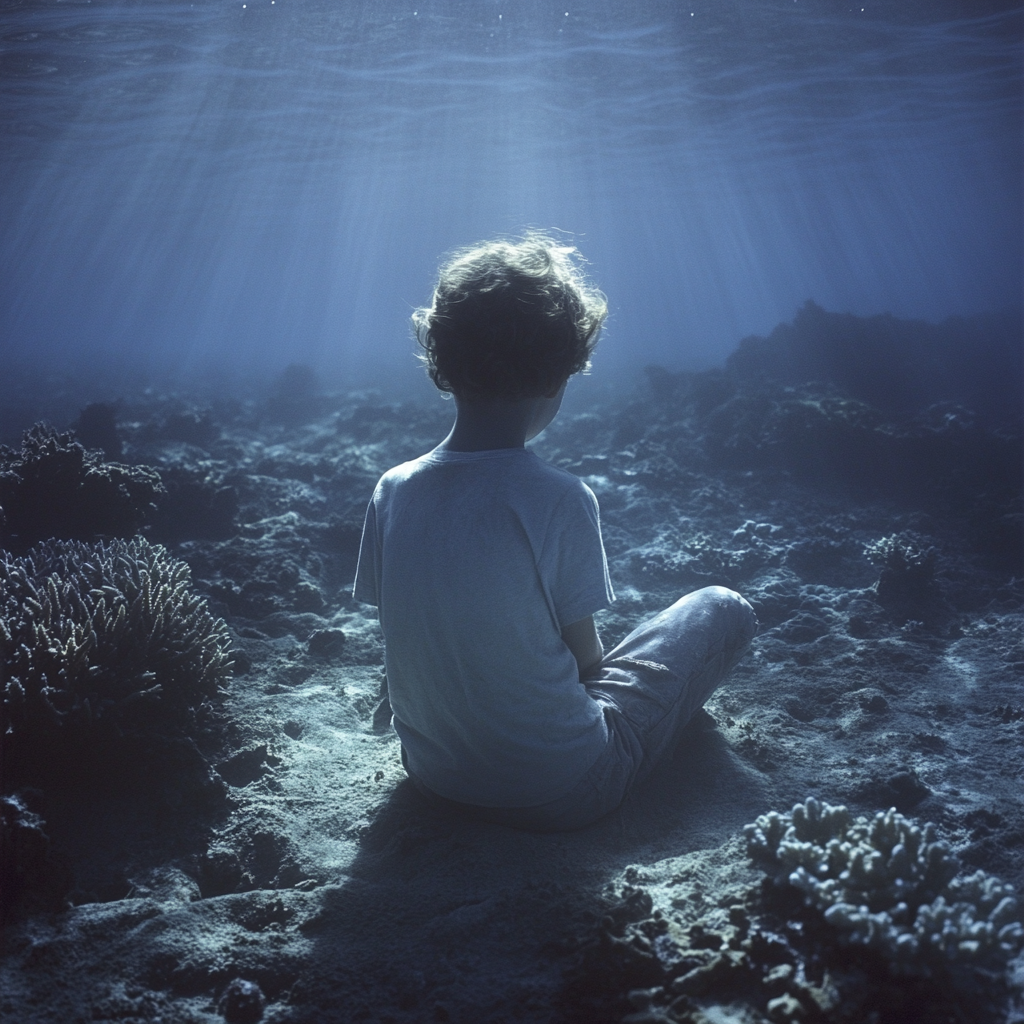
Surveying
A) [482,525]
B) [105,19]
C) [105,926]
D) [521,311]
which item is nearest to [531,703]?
[482,525]

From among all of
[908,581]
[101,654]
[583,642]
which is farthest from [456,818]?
[908,581]

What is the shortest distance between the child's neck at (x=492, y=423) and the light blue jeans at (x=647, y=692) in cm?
126

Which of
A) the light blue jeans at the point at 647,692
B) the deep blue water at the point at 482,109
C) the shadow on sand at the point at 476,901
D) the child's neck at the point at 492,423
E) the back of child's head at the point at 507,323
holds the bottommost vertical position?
the shadow on sand at the point at 476,901

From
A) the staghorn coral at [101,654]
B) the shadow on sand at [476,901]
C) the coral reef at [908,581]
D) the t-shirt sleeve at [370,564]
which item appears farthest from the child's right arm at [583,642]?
the coral reef at [908,581]

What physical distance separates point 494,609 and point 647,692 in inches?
46.3

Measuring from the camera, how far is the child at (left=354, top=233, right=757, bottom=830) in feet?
8.03

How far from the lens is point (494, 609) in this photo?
8.22ft

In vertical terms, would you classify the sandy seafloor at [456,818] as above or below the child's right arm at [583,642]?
below

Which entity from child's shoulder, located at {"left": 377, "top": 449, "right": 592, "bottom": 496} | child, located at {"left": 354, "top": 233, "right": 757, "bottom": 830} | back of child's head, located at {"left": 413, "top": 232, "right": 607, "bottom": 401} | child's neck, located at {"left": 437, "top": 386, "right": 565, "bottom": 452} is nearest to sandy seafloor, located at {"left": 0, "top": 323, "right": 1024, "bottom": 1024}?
child, located at {"left": 354, "top": 233, "right": 757, "bottom": 830}

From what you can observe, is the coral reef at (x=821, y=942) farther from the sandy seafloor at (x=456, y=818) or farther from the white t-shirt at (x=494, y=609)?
→ the white t-shirt at (x=494, y=609)

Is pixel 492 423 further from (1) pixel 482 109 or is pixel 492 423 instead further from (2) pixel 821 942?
(1) pixel 482 109

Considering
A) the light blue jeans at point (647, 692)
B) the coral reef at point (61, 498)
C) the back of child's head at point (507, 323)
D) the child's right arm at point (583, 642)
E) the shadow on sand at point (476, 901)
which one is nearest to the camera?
the shadow on sand at point (476, 901)

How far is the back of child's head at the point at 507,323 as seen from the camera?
95.6 inches

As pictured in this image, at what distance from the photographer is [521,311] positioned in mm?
2430
